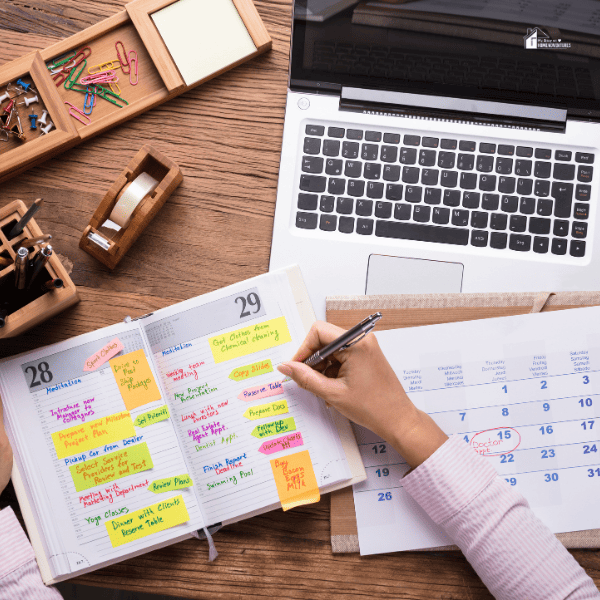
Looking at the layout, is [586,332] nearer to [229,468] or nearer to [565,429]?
[565,429]

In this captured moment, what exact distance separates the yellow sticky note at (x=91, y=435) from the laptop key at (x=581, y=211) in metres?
0.80

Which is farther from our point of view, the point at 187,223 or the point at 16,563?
the point at 187,223

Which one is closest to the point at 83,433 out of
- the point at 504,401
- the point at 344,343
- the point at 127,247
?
the point at 127,247

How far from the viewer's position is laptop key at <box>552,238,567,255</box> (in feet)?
2.89

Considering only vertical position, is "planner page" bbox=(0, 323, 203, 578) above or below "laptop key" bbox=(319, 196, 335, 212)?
below

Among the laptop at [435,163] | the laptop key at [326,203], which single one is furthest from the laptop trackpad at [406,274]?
the laptop key at [326,203]

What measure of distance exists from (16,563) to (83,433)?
0.20 meters

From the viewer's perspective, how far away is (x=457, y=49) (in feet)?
2.84

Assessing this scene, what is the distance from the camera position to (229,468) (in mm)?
831

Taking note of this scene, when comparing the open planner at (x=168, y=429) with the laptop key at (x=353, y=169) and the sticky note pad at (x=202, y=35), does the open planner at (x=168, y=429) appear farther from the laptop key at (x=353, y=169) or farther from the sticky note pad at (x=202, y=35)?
the sticky note pad at (x=202, y=35)

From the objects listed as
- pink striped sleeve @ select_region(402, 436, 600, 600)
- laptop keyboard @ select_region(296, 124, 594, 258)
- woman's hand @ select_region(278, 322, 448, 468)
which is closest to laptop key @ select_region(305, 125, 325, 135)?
laptop keyboard @ select_region(296, 124, 594, 258)

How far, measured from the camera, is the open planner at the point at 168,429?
822 millimetres

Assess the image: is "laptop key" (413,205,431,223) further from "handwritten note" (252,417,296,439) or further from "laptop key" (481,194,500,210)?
"handwritten note" (252,417,296,439)

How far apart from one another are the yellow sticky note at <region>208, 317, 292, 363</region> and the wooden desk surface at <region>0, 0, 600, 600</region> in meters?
0.09
